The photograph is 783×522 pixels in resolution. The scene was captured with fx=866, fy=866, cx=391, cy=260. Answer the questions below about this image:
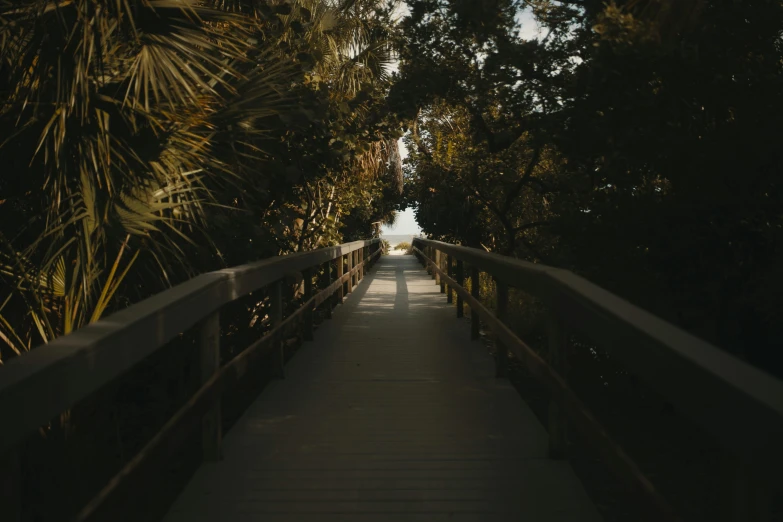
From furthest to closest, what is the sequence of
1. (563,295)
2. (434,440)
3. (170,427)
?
(434,440) < (563,295) < (170,427)

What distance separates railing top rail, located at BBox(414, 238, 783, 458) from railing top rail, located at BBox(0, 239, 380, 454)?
160 centimetres

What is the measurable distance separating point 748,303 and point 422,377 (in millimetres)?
2520

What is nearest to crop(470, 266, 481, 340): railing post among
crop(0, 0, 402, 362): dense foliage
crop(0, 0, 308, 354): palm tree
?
crop(0, 0, 402, 362): dense foliage

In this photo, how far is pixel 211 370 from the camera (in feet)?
14.0

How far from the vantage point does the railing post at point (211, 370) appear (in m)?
4.25

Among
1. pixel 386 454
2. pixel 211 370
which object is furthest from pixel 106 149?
pixel 386 454

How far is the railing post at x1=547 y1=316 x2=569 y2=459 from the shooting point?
168 inches

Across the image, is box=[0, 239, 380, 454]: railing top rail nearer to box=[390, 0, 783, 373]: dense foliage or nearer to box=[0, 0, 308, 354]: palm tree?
box=[0, 0, 308, 354]: palm tree

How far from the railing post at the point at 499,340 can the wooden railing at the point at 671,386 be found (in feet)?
5.25

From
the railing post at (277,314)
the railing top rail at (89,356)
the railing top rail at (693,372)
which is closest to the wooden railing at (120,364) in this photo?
the railing top rail at (89,356)

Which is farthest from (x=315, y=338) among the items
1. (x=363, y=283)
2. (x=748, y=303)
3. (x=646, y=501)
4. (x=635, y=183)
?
(x=363, y=283)

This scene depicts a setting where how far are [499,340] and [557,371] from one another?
2094 mm

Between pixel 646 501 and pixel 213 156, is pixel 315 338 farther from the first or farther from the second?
pixel 646 501

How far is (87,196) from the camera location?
5594 millimetres
